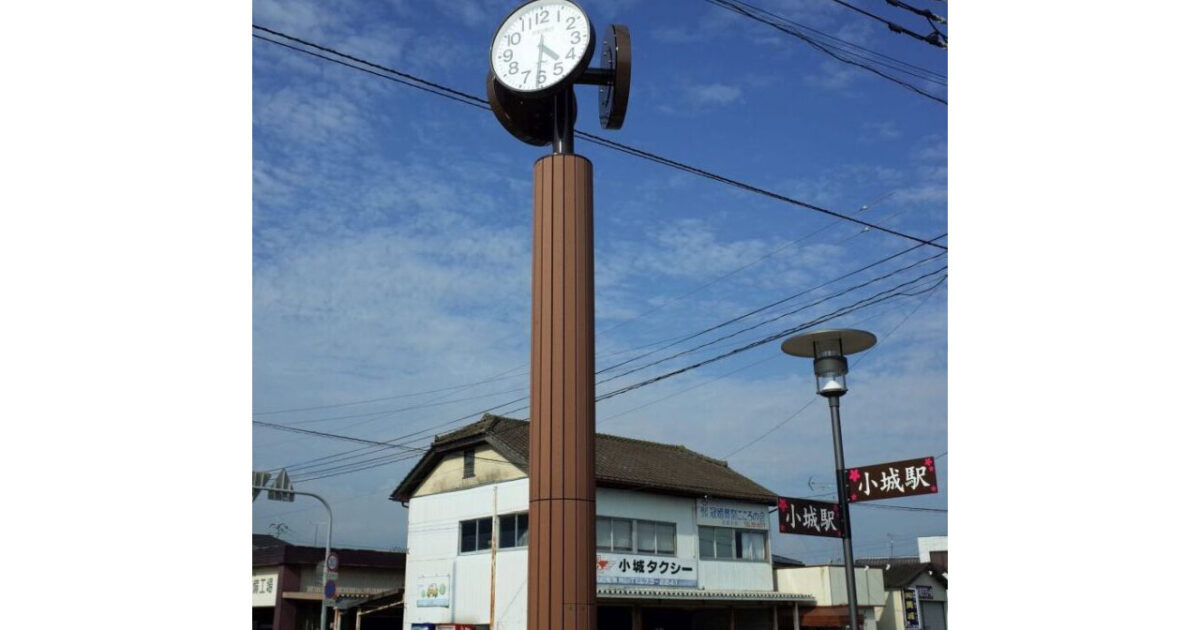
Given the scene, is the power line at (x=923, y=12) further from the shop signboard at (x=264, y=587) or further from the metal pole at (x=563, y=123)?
the shop signboard at (x=264, y=587)

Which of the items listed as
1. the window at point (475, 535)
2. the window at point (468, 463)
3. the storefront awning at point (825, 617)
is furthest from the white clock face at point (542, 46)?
the storefront awning at point (825, 617)

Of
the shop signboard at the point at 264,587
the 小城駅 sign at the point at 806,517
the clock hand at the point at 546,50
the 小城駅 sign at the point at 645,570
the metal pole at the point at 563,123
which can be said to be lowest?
the shop signboard at the point at 264,587

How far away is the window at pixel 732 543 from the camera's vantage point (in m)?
15.9

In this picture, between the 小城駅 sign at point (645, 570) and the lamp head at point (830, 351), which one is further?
the 小城駅 sign at point (645, 570)

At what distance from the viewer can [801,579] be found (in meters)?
16.3

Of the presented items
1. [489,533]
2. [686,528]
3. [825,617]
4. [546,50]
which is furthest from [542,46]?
[825,617]

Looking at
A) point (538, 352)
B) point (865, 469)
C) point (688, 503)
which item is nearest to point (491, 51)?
point (538, 352)

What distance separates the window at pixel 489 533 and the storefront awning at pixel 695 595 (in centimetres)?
156

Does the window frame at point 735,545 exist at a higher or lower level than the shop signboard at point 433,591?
higher

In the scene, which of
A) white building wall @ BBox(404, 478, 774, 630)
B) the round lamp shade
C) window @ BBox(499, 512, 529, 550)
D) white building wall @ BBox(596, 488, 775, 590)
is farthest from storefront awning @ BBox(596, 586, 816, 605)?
the round lamp shade

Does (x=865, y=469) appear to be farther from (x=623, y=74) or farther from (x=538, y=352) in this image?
(x=623, y=74)

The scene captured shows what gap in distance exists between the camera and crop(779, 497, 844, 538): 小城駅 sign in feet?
18.5

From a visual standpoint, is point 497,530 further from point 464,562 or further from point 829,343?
point 829,343

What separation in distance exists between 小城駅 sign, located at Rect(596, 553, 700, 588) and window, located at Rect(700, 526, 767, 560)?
548 mm
